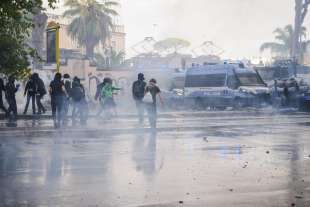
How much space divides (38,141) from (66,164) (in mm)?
4964

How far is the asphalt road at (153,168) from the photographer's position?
783 cm

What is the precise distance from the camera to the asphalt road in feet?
25.7

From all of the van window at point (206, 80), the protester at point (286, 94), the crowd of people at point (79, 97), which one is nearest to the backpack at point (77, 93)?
the crowd of people at point (79, 97)

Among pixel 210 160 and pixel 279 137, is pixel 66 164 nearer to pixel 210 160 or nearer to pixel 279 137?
pixel 210 160

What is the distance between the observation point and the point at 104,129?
19.1m

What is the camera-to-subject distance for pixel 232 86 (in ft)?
109

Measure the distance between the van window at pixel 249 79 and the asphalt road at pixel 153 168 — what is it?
14.8 meters

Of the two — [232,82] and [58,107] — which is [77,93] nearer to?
[58,107]

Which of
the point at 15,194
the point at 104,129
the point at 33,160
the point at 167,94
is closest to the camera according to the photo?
the point at 15,194

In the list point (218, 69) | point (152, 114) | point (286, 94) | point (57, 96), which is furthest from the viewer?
point (286, 94)

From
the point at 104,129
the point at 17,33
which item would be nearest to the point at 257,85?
the point at 104,129

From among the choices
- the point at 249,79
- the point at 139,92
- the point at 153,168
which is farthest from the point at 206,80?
the point at 153,168

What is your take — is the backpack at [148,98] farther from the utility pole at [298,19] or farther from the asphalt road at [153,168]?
the utility pole at [298,19]

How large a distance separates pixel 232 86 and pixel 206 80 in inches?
70.2
